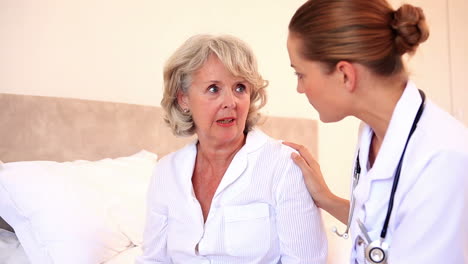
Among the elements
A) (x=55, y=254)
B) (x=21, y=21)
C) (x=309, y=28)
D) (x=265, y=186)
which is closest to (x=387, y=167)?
(x=309, y=28)

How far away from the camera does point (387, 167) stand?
3.55 ft

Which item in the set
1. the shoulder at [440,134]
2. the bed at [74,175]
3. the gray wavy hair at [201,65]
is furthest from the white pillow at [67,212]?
the shoulder at [440,134]

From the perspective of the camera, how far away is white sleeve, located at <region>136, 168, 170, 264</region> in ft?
5.26

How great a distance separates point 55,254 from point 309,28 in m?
1.17

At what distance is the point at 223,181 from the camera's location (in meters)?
1.50

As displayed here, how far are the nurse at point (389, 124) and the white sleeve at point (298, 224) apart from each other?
235mm

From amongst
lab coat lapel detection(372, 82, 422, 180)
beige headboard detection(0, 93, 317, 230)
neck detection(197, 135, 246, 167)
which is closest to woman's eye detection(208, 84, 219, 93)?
neck detection(197, 135, 246, 167)

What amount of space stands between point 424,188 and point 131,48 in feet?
5.85

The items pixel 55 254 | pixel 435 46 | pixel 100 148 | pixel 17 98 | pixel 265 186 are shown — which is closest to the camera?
pixel 265 186

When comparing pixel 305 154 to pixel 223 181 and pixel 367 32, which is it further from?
pixel 367 32

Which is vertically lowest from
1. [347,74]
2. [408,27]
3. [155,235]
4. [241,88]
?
[155,235]

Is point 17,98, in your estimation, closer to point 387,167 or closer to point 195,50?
point 195,50

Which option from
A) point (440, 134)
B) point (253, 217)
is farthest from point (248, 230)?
point (440, 134)

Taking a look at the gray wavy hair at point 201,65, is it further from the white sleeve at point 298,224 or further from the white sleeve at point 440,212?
the white sleeve at point 440,212
